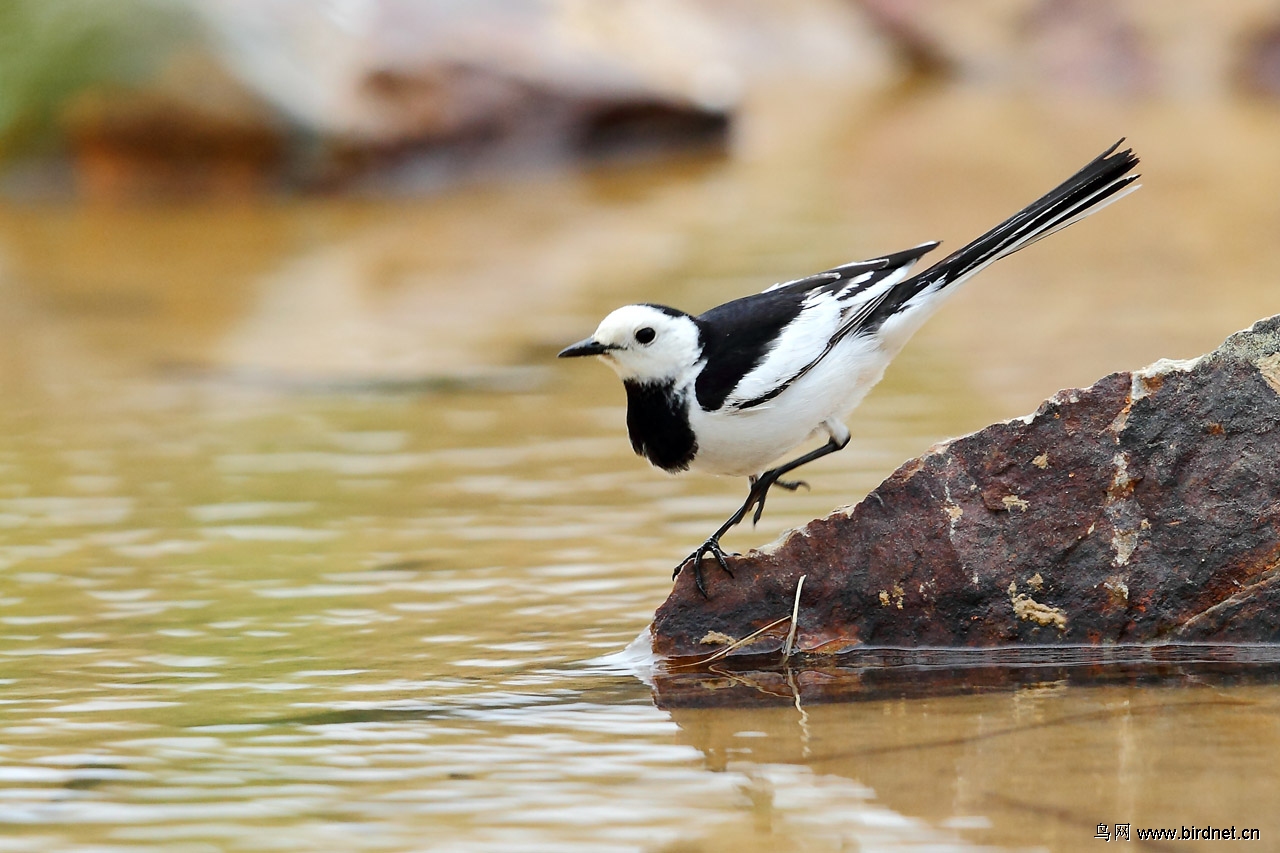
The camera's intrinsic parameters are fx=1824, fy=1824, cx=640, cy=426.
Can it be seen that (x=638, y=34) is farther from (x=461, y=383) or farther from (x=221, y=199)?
(x=461, y=383)

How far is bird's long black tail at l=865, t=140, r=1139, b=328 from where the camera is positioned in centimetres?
490

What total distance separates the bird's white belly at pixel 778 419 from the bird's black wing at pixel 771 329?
0.05m

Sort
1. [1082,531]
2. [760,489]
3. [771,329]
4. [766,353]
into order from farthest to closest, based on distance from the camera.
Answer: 1. [760,489]
2. [771,329]
3. [766,353]
4. [1082,531]

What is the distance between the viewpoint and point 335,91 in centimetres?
1436

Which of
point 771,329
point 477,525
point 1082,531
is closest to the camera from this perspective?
point 1082,531

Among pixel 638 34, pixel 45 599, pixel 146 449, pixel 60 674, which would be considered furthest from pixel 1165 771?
pixel 638 34

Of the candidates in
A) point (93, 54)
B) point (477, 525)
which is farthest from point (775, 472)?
point (93, 54)

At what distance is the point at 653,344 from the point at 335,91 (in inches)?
398

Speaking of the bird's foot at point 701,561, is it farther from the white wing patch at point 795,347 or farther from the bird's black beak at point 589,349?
the bird's black beak at point 589,349

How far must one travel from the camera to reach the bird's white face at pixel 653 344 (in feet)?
15.9

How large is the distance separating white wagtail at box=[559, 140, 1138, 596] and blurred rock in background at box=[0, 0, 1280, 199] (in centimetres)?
975

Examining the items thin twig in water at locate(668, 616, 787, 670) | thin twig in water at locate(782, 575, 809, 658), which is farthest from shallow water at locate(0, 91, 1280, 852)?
thin twig in water at locate(782, 575, 809, 658)

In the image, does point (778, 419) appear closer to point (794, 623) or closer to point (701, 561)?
point (701, 561)

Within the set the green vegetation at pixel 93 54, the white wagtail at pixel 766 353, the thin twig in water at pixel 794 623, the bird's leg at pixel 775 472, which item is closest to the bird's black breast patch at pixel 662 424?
the white wagtail at pixel 766 353
